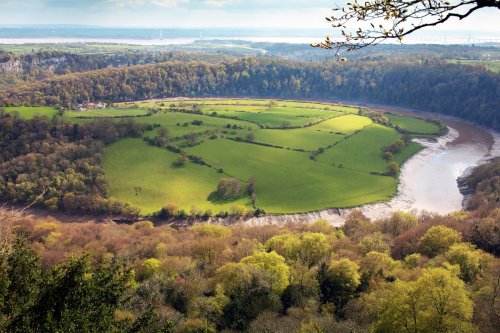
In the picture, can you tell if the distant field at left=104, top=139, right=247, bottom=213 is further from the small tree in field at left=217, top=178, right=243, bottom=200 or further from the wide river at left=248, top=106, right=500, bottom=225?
the wide river at left=248, top=106, right=500, bottom=225

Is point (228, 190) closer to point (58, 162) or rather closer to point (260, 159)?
point (260, 159)

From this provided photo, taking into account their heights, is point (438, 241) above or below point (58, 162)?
above

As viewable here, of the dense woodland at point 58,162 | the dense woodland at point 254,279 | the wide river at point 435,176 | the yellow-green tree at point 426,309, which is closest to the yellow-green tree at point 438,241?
the dense woodland at point 254,279

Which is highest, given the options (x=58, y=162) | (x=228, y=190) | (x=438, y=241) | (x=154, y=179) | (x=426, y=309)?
(x=426, y=309)

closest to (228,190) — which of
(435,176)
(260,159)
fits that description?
(260,159)

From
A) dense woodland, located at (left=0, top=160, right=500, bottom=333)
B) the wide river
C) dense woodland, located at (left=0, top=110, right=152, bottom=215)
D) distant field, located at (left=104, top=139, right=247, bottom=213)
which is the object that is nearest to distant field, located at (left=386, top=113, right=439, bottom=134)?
the wide river

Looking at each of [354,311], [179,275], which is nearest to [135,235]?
[179,275]

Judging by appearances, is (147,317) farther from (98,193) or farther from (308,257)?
(98,193)
